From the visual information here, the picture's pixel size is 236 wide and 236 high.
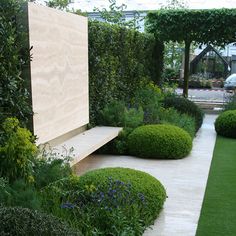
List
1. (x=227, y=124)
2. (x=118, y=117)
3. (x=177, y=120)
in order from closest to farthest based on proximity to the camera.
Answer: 1. (x=118, y=117)
2. (x=177, y=120)
3. (x=227, y=124)

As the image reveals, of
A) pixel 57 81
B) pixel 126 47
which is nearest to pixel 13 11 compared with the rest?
pixel 57 81

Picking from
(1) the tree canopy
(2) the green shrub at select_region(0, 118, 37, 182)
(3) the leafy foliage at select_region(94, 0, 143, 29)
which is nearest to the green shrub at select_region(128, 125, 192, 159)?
(2) the green shrub at select_region(0, 118, 37, 182)

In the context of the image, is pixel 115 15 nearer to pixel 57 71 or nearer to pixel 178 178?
pixel 57 71

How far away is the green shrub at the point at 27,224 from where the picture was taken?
2.82 metres

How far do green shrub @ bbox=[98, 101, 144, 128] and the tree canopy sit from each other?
578cm

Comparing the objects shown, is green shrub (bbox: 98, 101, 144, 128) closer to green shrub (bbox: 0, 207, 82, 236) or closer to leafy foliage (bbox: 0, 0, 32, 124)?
leafy foliage (bbox: 0, 0, 32, 124)

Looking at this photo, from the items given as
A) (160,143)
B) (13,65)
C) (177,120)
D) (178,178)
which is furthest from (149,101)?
(13,65)

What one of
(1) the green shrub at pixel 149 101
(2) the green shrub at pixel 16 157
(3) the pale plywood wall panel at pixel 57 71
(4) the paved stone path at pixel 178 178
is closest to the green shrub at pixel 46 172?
(2) the green shrub at pixel 16 157

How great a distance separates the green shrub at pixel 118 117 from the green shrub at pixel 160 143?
87cm

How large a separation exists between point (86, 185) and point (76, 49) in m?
3.57

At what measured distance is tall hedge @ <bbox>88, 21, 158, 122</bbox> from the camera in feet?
30.0

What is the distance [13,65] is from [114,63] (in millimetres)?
5275

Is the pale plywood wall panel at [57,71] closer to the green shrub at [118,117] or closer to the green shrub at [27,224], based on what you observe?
the green shrub at [118,117]

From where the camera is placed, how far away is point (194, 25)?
47.6 ft
